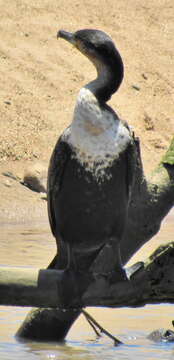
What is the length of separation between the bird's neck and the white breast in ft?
0.11

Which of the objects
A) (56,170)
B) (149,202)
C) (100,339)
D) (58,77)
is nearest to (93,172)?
(56,170)

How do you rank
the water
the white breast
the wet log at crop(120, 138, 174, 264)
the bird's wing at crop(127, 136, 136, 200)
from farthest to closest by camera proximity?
the water
the wet log at crop(120, 138, 174, 264)
the bird's wing at crop(127, 136, 136, 200)
the white breast

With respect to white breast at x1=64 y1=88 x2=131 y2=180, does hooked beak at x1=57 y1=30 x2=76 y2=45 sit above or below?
above

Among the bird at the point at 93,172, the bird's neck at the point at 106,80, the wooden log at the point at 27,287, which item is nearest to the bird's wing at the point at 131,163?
the bird at the point at 93,172

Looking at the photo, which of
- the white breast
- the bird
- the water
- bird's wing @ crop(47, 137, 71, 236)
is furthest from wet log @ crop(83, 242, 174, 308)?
the water

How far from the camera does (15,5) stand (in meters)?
19.4

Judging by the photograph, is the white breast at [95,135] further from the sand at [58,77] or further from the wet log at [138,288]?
the sand at [58,77]

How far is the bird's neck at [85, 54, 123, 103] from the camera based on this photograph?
561 cm

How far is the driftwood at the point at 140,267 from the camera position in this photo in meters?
5.21

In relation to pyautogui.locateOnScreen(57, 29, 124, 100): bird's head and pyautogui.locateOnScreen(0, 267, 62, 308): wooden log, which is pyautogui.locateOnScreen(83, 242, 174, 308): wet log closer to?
pyautogui.locateOnScreen(0, 267, 62, 308): wooden log

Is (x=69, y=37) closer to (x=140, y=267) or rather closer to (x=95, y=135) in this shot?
(x=95, y=135)

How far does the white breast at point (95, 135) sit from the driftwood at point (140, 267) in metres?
0.32

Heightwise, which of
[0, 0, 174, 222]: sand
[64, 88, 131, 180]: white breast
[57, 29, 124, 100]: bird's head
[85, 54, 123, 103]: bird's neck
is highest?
[57, 29, 124, 100]: bird's head

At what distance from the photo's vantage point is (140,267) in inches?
213
